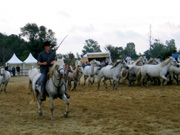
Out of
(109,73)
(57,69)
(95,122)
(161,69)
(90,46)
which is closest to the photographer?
(95,122)

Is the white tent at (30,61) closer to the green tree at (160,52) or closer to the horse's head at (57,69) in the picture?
the green tree at (160,52)

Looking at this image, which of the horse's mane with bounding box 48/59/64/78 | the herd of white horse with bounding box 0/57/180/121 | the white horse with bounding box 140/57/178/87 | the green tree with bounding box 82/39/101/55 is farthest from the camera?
the green tree with bounding box 82/39/101/55

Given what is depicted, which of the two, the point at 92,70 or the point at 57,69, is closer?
the point at 57,69

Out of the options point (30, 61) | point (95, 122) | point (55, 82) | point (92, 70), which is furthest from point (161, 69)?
point (30, 61)

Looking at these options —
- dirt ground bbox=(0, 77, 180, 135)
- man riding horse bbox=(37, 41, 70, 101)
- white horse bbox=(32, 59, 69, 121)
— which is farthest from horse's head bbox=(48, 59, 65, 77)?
dirt ground bbox=(0, 77, 180, 135)

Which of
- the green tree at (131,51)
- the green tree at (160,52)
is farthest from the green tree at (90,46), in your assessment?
the green tree at (160,52)

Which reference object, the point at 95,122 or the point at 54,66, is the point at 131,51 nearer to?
the point at 54,66

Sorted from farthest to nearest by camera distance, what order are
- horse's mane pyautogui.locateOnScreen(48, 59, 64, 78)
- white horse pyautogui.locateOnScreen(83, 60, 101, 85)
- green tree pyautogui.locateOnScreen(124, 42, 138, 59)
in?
green tree pyautogui.locateOnScreen(124, 42, 138, 59)
white horse pyautogui.locateOnScreen(83, 60, 101, 85)
horse's mane pyautogui.locateOnScreen(48, 59, 64, 78)

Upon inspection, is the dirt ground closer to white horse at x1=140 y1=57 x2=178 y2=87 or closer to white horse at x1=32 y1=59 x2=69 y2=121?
white horse at x1=32 y1=59 x2=69 y2=121

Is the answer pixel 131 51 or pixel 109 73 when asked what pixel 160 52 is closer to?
pixel 109 73

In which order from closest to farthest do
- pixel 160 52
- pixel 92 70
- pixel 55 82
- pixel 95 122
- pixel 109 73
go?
pixel 95 122
pixel 55 82
pixel 109 73
pixel 92 70
pixel 160 52

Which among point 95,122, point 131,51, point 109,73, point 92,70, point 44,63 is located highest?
point 131,51

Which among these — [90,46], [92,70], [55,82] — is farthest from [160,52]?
[90,46]

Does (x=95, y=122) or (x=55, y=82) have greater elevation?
(x=55, y=82)
